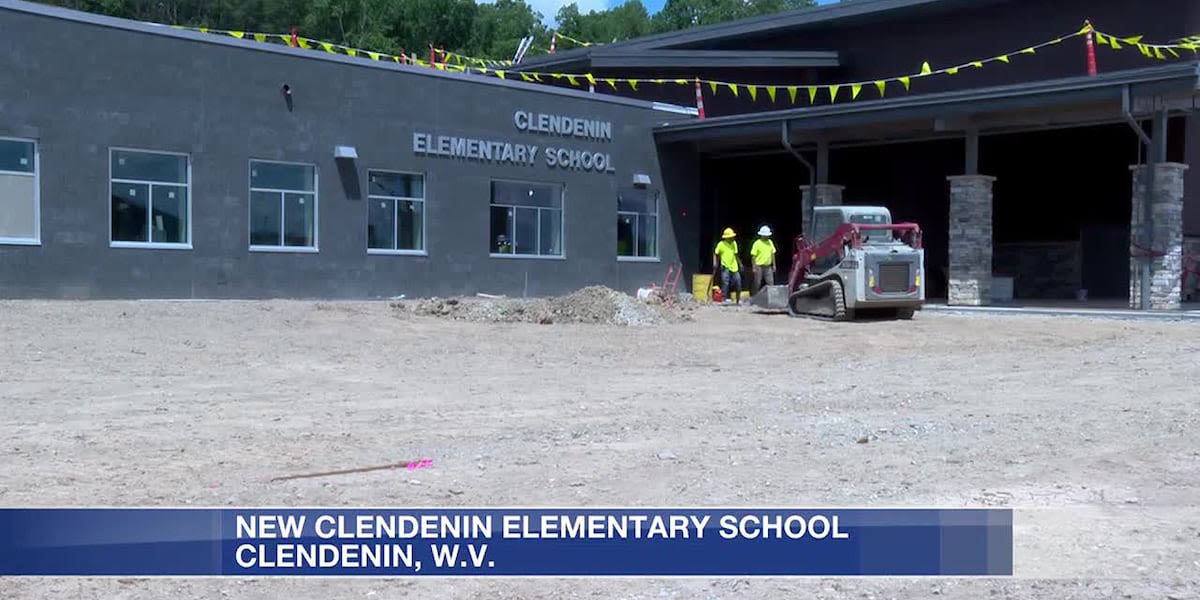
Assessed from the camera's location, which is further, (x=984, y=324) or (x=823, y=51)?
(x=823, y=51)

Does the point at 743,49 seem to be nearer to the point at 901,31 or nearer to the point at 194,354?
the point at 901,31

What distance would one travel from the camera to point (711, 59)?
3656cm

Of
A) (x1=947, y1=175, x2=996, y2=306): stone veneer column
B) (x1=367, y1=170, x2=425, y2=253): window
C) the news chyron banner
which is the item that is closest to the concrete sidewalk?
(x1=947, y1=175, x2=996, y2=306): stone veneer column

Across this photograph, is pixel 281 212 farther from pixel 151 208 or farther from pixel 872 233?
pixel 872 233

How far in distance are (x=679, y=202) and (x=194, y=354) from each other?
1916 cm

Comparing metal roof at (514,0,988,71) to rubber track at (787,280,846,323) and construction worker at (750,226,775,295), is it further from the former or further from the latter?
rubber track at (787,280,846,323)

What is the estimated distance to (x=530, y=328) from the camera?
72.5 feet

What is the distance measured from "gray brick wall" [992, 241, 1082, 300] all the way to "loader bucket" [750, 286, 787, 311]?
12.2 m

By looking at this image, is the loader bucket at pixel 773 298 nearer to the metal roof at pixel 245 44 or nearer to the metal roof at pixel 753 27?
the metal roof at pixel 245 44

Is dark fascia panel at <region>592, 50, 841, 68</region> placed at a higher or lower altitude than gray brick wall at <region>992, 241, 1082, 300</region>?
higher

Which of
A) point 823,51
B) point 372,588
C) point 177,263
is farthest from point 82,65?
point 823,51

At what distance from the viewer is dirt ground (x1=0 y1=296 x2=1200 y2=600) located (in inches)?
279

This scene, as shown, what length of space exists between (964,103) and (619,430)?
18665mm

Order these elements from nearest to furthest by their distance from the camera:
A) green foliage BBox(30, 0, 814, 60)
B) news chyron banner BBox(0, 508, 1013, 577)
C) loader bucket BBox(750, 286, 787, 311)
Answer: news chyron banner BBox(0, 508, 1013, 577), loader bucket BBox(750, 286, 787, 311), green foliage BBox(30, 0, 814, 60)
